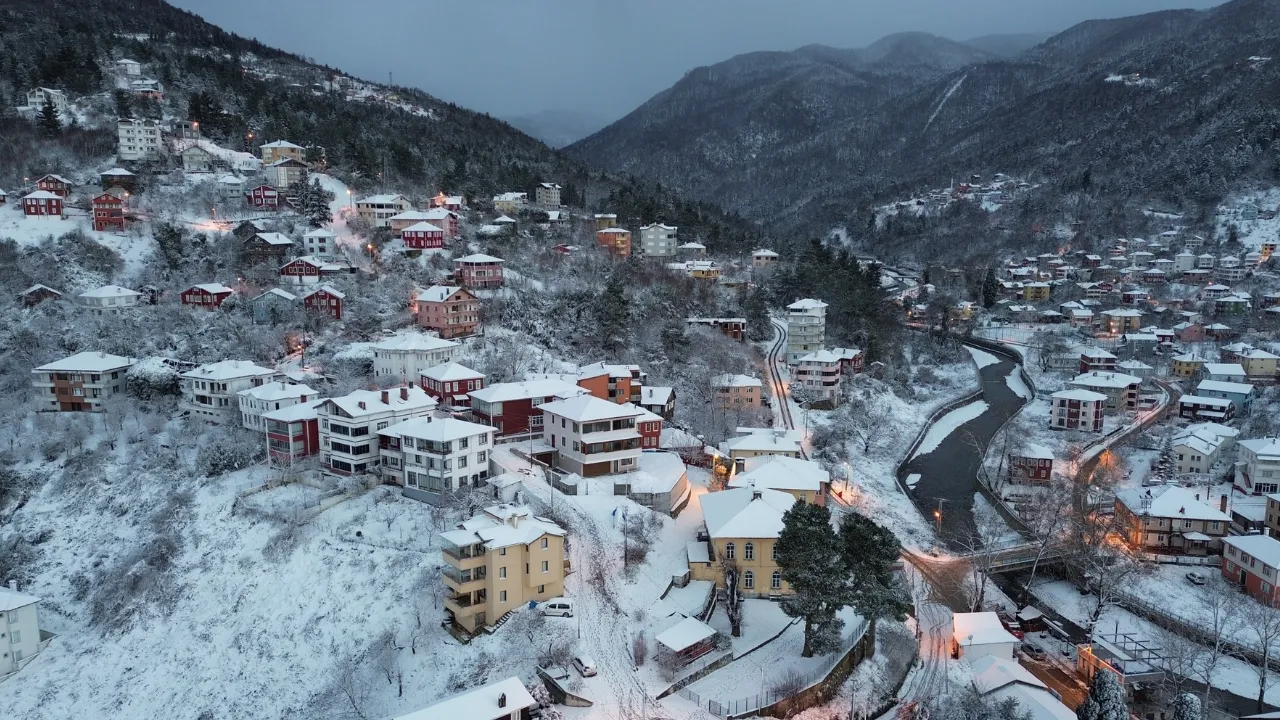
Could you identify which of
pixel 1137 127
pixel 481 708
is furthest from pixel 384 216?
pixel 1137 127

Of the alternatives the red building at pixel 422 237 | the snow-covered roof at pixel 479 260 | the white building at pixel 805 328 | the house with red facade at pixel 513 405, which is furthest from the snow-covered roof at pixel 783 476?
the red building at pixel 422 237

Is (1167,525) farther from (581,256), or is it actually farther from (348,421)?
(581,256)

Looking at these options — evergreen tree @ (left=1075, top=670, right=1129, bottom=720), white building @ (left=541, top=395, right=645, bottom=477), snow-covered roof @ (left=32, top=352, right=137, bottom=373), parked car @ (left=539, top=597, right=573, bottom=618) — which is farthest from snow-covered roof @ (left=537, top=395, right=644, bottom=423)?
snow-covered roof @ (left=32, top=352, right=137, bottom=373)

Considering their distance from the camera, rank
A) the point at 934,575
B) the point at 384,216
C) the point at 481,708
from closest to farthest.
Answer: the point at 481,708, the point at 934,575, the point at 384,216

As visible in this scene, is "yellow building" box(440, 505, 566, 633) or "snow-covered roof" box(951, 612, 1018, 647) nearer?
"yellow building" box(440, 505, 566, 633)

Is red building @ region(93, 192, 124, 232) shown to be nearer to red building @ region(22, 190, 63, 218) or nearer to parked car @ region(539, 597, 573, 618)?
red building @ region(22, 190, 63, 218)

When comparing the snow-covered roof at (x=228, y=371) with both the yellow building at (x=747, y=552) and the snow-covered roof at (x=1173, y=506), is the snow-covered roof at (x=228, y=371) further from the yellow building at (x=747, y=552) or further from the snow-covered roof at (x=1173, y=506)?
the snow-covered roof at (x=1173, y=506)
